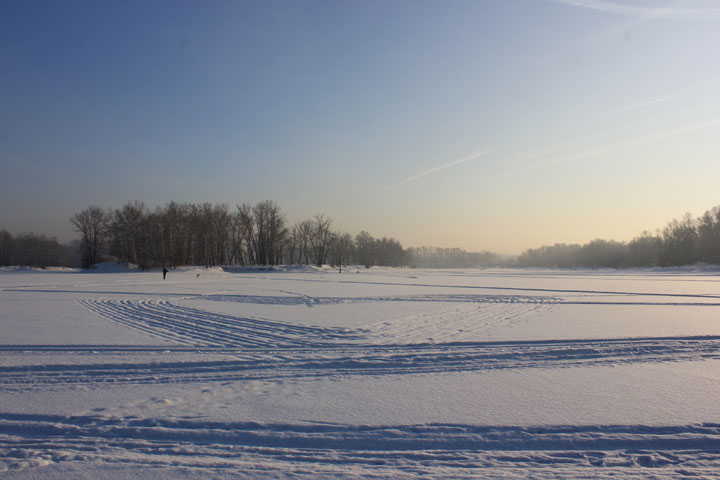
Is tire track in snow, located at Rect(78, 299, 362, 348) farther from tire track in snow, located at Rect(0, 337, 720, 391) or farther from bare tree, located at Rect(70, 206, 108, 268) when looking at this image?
bare tree, located at Rect(70, 206, 108, 268)

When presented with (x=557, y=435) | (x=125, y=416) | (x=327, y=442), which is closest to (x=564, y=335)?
(x=557, y=435)

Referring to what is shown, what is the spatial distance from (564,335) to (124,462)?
9.27m

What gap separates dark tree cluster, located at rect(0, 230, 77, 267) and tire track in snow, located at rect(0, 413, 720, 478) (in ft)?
361

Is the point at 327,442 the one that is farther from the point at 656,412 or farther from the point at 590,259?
the point at 590,259

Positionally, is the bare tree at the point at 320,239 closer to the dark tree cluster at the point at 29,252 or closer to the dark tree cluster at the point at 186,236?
the dark tree cluster at the point at 186,236

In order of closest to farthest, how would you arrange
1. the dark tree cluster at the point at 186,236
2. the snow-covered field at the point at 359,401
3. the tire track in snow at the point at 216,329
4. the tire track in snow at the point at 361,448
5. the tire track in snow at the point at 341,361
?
the tire track in snow at the point at 361,448
the snow-covered field at the point at 359,401
the tire track in snow at the point at 341,361
the tire track in snow at the point at 216,329
the dark tree cluster at the point at 186,236

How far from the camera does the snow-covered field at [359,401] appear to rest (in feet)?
12.1

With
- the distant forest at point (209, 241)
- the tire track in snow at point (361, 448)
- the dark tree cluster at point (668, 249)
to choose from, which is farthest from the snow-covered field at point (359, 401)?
the dark tree cluster at point (668, 249)

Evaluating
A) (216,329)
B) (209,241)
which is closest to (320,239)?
(209,241)

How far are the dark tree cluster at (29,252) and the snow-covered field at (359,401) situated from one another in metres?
107

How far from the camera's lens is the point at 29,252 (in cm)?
9781

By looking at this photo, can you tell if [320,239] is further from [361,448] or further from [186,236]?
[361,448]

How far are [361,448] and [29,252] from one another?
12470cm

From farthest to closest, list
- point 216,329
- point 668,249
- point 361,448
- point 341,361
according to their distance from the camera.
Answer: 1. point 668,249
2. point 216,329
3. point 341,361
4. point 361,448
